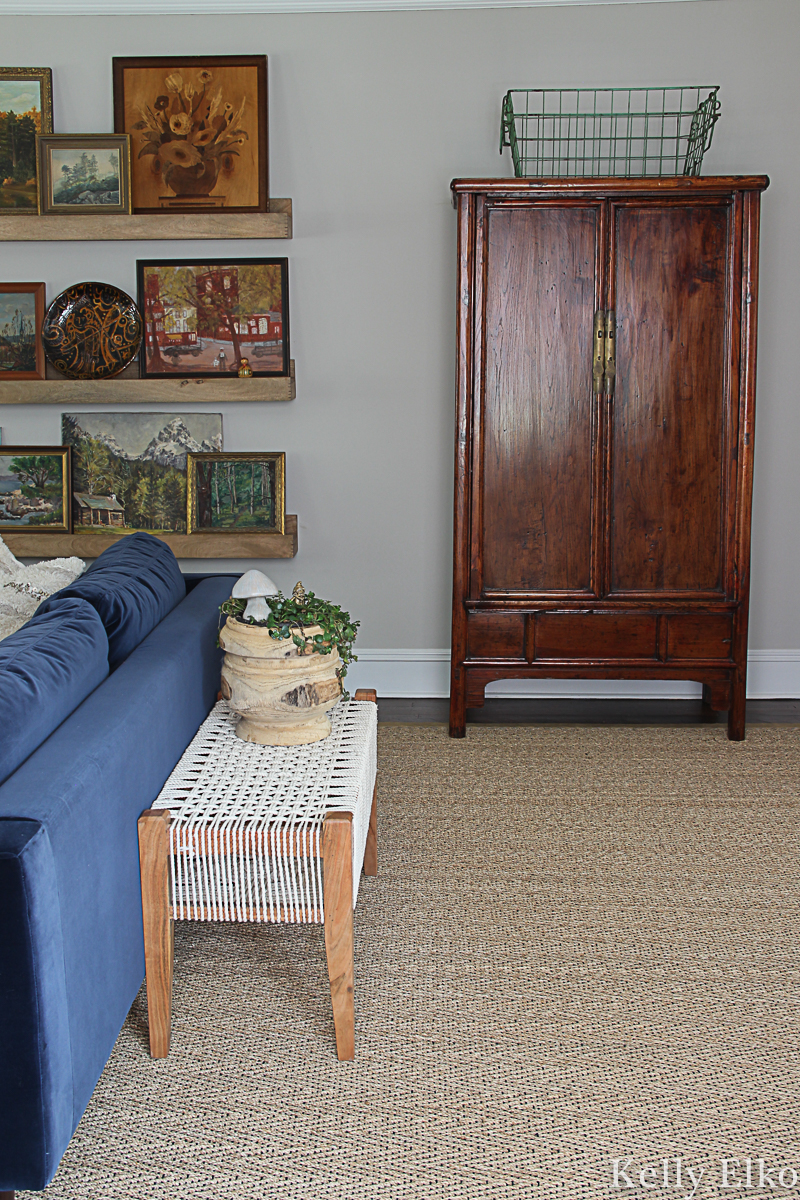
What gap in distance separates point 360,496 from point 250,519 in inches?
18.0

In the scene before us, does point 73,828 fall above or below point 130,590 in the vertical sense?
below

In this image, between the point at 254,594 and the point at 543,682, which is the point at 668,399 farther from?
the point at 254,594

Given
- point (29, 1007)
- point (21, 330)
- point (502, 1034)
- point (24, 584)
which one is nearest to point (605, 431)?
point (24, 584)

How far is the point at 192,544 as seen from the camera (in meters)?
3.63

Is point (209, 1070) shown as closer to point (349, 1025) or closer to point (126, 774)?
point (349, 1025)

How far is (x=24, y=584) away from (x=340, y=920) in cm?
135

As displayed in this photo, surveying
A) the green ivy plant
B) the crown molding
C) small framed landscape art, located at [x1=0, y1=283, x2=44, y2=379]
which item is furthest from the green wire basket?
the green ivy plant

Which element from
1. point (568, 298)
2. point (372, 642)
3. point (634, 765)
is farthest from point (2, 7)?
point (634, 765)

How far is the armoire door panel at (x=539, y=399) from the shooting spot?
322 cm

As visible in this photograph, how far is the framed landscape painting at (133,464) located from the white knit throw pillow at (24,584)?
1.09m

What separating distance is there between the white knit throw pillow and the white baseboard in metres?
1.52

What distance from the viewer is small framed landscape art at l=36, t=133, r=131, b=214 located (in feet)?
11.6

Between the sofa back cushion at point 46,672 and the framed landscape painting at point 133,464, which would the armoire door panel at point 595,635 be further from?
the sofa back cushion at point 46,672

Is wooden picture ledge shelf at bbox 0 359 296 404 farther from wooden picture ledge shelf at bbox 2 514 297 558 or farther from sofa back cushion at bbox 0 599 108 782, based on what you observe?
sofa back cushion at bbox 0 599 108 782
